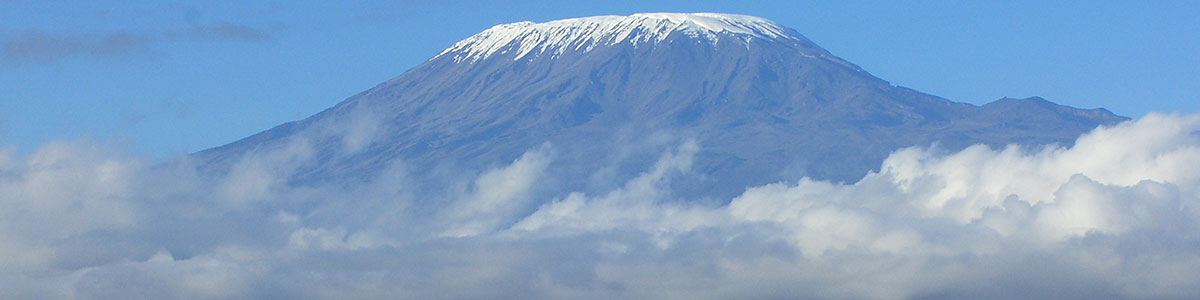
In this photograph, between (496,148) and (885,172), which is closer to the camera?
(885,172)

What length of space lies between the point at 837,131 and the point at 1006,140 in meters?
19.9

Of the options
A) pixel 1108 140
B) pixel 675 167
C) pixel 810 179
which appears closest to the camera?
pixel 1108 140

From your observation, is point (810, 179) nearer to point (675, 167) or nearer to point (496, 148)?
point (675, 167)

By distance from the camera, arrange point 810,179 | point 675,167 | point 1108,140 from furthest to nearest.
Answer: point 675,167, point 810,179, point 1108,140

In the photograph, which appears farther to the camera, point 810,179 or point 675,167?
point 675,167

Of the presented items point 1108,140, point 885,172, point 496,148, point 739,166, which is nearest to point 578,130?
point 496,148

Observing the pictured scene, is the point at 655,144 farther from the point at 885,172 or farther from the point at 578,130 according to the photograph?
the point at 885,172

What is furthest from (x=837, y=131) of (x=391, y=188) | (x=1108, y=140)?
(x=391, y=188)

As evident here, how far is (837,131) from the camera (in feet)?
643

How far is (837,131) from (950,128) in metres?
Result: 14.5

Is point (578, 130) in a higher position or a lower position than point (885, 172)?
higher

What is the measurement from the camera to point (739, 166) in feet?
604

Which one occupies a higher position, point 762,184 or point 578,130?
point 578,130

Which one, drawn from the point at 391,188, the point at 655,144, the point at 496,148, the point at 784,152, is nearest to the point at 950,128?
the point at 784,152
